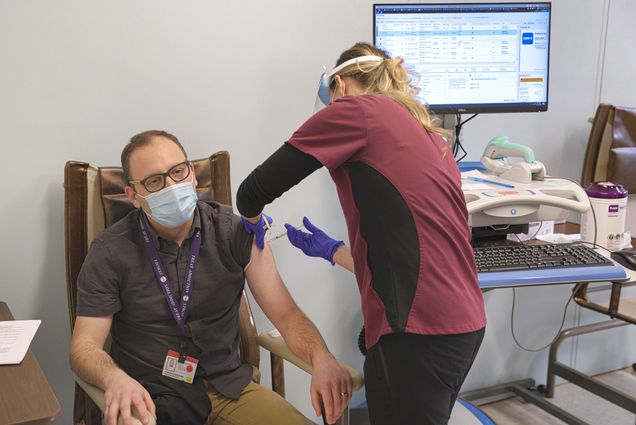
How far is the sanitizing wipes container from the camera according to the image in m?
2.17

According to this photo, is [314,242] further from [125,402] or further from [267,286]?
[125,402]

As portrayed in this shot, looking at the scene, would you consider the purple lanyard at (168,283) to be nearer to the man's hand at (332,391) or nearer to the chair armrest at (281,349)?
the chair armrest at (281,349)

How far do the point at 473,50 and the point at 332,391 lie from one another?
1403mm

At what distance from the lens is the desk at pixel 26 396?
1.19 meters

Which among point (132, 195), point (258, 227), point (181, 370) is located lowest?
point (181, 370)

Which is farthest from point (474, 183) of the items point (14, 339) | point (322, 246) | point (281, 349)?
point (14, 339)

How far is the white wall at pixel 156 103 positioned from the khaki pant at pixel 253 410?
26.9 inches

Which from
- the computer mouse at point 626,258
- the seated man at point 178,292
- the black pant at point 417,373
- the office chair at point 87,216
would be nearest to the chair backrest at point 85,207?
the office chair at point 87,216

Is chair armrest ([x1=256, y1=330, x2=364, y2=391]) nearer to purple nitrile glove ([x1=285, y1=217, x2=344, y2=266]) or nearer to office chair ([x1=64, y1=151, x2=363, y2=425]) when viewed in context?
office chair ([x1=64, y1=151, x2=363, y2=425])

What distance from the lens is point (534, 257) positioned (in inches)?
76.1

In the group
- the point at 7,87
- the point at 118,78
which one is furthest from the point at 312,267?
the point at 7,87

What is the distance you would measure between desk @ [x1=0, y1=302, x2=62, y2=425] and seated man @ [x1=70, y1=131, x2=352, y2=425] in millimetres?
203

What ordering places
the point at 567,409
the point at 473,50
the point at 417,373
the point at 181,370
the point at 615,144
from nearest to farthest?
the point at 417,373 < the point at 181,370 < the point at 473,50 < the point at 615,144 < the point at 567,409

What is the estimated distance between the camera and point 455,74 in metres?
2.29
